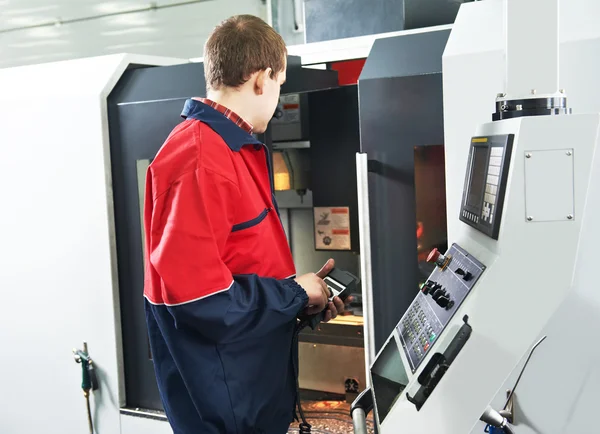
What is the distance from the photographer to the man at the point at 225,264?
4.47 ft

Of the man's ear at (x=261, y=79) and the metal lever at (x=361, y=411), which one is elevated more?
the man's ear at (x=261, y=79)

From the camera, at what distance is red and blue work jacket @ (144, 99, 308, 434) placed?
4.47ft

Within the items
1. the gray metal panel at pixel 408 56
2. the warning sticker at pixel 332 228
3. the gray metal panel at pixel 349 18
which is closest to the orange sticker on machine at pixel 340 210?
the warning sticker at pixel 332 228

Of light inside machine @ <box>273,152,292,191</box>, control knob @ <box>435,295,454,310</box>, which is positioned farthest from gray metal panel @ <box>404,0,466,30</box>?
control knob @ <box>435,295,454,310</box>

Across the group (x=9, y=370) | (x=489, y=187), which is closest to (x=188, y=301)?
(x=489, y=187)

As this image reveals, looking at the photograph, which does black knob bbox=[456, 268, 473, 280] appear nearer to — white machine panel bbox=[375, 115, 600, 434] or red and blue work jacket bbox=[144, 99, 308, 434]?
white machine panel bbox=[375, 115, 600, 434]

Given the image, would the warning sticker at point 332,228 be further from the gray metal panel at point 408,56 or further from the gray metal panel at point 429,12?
the gray metal panel at point 408,56

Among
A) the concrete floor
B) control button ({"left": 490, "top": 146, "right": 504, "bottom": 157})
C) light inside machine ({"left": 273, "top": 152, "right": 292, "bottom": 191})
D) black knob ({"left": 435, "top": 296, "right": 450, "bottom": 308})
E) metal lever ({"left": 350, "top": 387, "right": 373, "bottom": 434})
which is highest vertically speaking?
control button ({"left": 490, "top": 146, "right": 504, "bottom": 157})

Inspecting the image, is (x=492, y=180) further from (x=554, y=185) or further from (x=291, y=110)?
(x=291, y=110)

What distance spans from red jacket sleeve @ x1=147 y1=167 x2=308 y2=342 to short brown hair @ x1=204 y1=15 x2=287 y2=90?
258 millimetres

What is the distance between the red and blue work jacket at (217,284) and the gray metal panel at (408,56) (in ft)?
1.69

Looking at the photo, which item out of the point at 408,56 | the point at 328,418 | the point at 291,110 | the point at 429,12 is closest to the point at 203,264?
the point at 408,56

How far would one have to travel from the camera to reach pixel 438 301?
1252mm

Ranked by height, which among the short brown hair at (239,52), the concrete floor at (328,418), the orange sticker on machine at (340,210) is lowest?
the concrete floor at (328,418)
